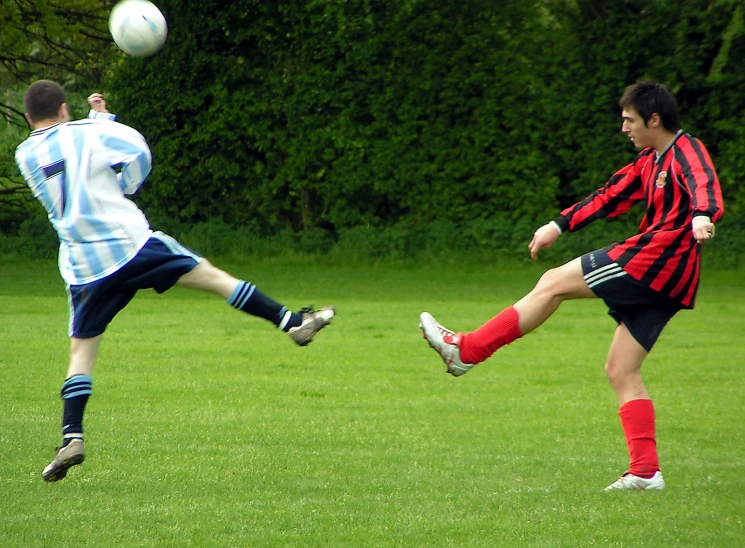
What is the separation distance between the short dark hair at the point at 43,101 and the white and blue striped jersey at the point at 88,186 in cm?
7

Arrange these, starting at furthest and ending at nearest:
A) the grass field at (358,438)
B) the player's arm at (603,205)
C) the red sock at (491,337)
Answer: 1. the player's arm at (603,205)
2. the red sock at (491,337)
3. the grass field at (358,438)

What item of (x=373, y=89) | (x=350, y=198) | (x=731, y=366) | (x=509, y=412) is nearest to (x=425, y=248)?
(x=350, y=198)

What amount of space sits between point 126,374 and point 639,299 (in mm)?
5091

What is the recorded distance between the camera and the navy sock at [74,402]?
5.19 metres

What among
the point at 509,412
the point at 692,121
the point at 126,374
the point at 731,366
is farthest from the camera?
the point at 692,121

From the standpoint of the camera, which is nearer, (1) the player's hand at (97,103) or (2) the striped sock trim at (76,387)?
(2) the striped sock trim at (76,387)

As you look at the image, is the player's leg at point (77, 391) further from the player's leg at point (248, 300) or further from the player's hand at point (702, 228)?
the player's hand at point (702, 228)

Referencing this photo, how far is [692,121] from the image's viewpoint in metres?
17.5

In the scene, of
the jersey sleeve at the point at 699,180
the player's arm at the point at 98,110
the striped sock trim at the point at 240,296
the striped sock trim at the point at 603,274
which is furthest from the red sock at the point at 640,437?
the player's arm at the point at 98,110

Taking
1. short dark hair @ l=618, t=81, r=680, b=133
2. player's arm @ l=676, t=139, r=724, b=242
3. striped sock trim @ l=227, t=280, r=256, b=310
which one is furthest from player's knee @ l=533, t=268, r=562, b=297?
striped sock trim @ l=227, t=280, r=256, b=310

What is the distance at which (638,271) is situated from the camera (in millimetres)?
5109

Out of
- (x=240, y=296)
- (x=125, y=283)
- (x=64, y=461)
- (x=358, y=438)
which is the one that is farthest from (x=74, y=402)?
(x=358, y=438)

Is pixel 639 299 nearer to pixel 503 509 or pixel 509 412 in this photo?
pixel 503 509

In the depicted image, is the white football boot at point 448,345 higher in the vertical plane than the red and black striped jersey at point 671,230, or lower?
lower
